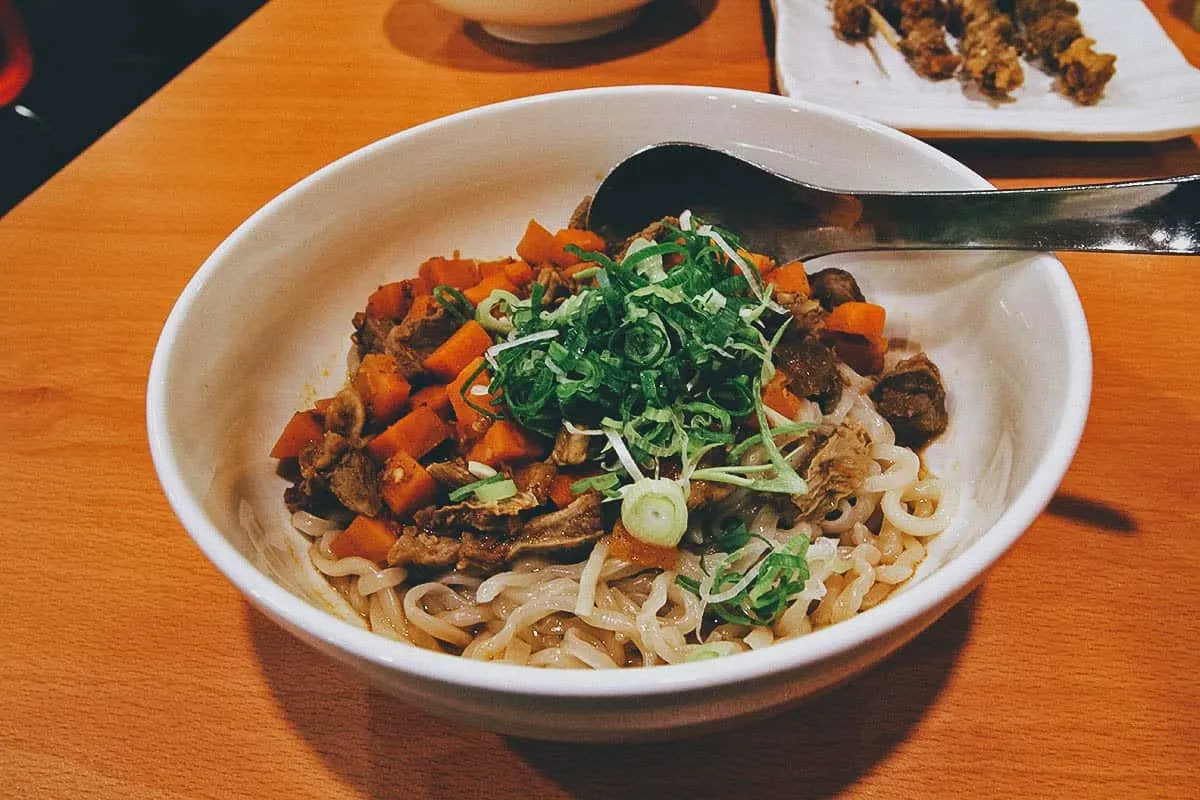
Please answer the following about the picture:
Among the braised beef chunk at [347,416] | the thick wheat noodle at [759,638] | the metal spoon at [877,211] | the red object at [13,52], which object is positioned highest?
the metal spoon at [877,211]

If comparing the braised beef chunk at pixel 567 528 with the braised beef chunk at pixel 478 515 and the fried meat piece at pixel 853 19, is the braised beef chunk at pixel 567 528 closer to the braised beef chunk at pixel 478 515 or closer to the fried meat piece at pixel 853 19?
the braised beef chunk at pixel 478 515

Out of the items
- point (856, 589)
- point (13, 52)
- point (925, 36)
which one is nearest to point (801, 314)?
point (856, 589)

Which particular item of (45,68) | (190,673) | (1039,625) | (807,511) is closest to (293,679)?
(190,673)

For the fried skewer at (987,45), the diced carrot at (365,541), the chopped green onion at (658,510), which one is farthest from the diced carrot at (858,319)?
the fried skewer at (987,45)

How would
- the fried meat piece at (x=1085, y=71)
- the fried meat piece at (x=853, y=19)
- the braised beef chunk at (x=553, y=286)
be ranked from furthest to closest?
the fried meat piece at (x=853, y=19), the fried meat piece at (x=1085, y=71), the braised beef chunk at (x=553, y=286)

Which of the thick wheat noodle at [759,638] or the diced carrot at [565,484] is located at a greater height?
the diced carrot at [565,484]

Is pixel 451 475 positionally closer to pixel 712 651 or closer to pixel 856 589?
pixel 712 651
